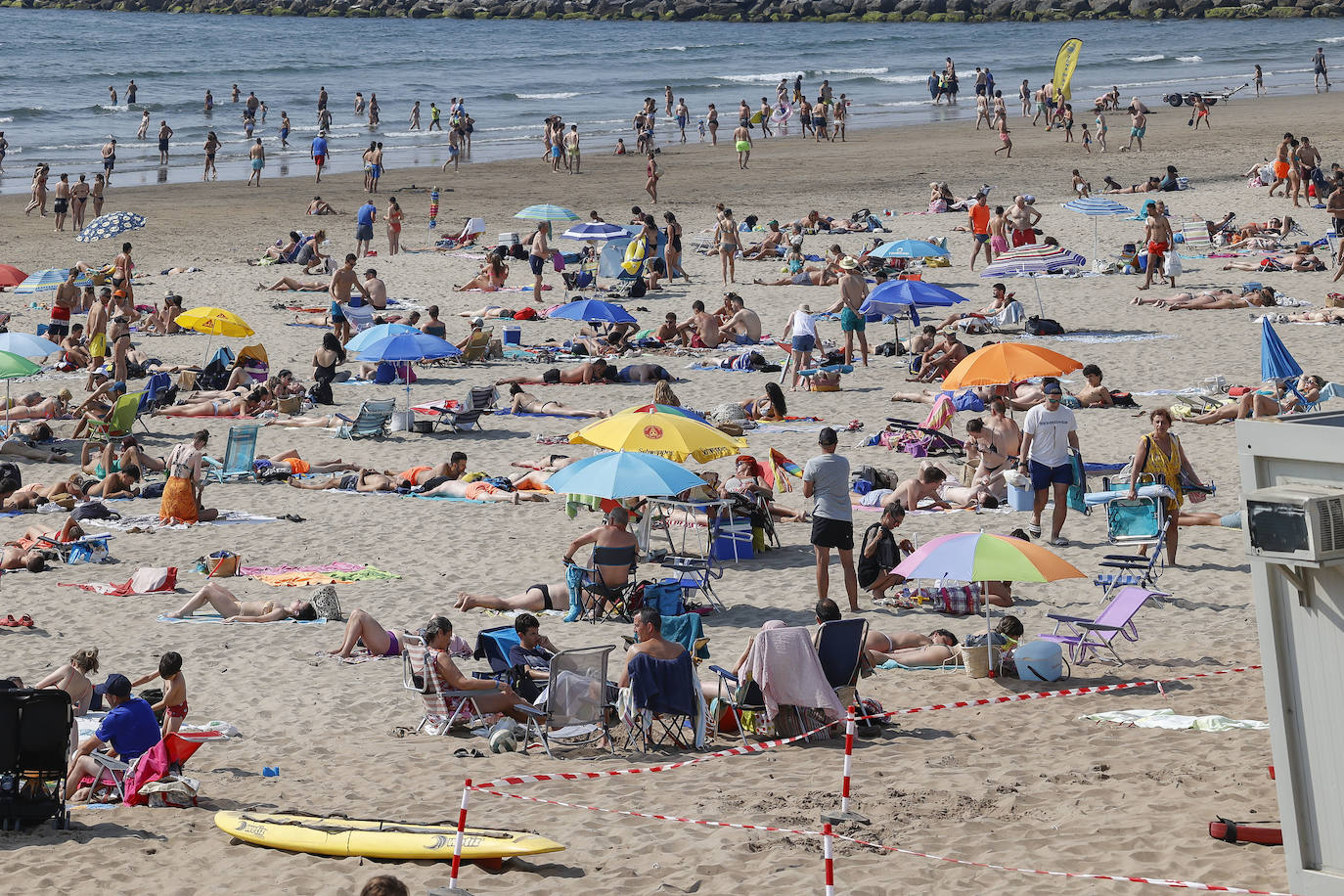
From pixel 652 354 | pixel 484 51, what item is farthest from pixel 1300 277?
pixel 484 51

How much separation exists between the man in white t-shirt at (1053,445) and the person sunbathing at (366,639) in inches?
198

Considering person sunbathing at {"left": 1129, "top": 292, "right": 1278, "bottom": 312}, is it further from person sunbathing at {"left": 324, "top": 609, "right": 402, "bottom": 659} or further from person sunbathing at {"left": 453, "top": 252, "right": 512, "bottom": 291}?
person sunbathing at {"left": 324, "top": 609, "right": 402, "bottom": 659}

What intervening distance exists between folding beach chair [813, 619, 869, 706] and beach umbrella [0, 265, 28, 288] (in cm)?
Result: 1606

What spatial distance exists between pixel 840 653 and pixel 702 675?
47.5 inches

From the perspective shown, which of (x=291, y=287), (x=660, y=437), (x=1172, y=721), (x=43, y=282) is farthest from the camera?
(x=291, y=287)

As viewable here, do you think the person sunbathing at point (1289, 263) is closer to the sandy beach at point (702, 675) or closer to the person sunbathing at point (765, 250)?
the sandy beach at point (702, 675)

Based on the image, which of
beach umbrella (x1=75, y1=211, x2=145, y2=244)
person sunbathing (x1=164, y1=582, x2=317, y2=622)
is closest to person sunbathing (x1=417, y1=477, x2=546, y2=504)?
person sunbathing (x1=164, y1=582, x2=317, y2=622)

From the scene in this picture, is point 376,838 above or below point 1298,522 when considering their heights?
below

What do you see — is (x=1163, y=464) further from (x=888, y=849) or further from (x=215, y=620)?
(x=215, y=620)

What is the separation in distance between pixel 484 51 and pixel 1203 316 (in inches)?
2668

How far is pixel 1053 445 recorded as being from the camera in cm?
1169

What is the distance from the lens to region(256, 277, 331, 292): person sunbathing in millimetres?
24438

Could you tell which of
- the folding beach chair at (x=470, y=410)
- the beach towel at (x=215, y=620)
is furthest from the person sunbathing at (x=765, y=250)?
the beach towel at (x=215, y=620)

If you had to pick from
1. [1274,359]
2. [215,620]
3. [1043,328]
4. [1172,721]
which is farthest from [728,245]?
[1172,721]
